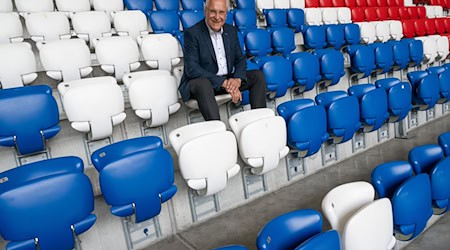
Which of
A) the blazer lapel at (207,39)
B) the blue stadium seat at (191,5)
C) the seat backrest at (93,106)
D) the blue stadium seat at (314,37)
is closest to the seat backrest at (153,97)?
the seat backrest at (93,106)

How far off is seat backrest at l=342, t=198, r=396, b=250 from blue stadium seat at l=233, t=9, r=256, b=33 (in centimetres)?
184

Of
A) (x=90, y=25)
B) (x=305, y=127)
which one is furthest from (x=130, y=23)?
(x=305, y=127)

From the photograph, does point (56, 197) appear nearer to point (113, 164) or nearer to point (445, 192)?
point (113, 164)

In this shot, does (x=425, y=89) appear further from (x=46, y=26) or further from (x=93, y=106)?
(x=46, y=26)

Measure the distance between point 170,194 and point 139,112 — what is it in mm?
384

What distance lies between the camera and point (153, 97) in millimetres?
1146

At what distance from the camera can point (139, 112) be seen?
1141 mm

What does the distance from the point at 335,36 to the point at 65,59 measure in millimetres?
1852

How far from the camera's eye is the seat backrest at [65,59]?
1266 mm

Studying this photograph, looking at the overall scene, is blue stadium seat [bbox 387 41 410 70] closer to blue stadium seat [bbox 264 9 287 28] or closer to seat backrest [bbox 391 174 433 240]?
blue stadium seat [bbox 264 9 287 28]

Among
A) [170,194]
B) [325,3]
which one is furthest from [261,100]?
[325,3]

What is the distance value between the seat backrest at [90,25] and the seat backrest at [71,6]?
0.18 m

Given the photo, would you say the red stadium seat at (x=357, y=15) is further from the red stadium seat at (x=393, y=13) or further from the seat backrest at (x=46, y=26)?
the seat backrest at (x=46, y=26)

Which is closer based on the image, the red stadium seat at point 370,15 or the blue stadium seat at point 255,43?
the blue stadium seat at point 255,43
